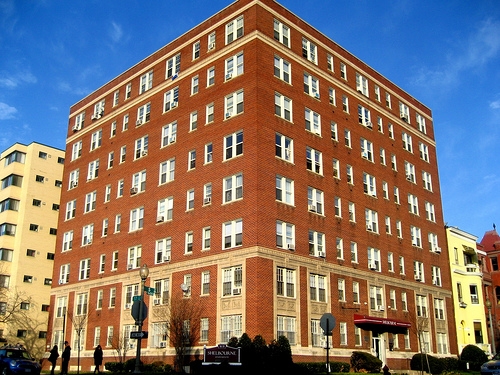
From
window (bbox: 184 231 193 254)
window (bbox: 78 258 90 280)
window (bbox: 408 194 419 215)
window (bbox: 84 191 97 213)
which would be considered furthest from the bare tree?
window (bbox: 408 194 419 215)

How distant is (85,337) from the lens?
52.7 metres

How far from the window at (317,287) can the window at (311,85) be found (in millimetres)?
15356

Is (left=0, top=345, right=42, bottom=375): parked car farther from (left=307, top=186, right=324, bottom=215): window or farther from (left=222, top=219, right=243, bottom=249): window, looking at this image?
(left=307, top=186, right=324, bottom=215): window

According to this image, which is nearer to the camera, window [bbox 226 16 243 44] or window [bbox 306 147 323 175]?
window [bbox 306 147 323 175]

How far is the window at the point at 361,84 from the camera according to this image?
55406 mm

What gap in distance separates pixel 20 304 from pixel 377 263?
37.7m

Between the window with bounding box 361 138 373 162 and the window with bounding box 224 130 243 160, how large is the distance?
48.1 ft

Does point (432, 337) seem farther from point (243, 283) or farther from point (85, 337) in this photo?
point (85, 337)

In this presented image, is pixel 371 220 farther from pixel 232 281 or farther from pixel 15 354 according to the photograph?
pixel 15 354

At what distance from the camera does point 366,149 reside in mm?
53688

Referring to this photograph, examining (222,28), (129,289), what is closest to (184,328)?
(129,289)

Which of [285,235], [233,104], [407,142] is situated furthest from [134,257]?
[407,142]

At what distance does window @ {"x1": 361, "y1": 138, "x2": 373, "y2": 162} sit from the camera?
174 ft

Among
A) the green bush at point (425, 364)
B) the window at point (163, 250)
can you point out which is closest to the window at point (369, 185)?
the green bush at point (425, 364)
